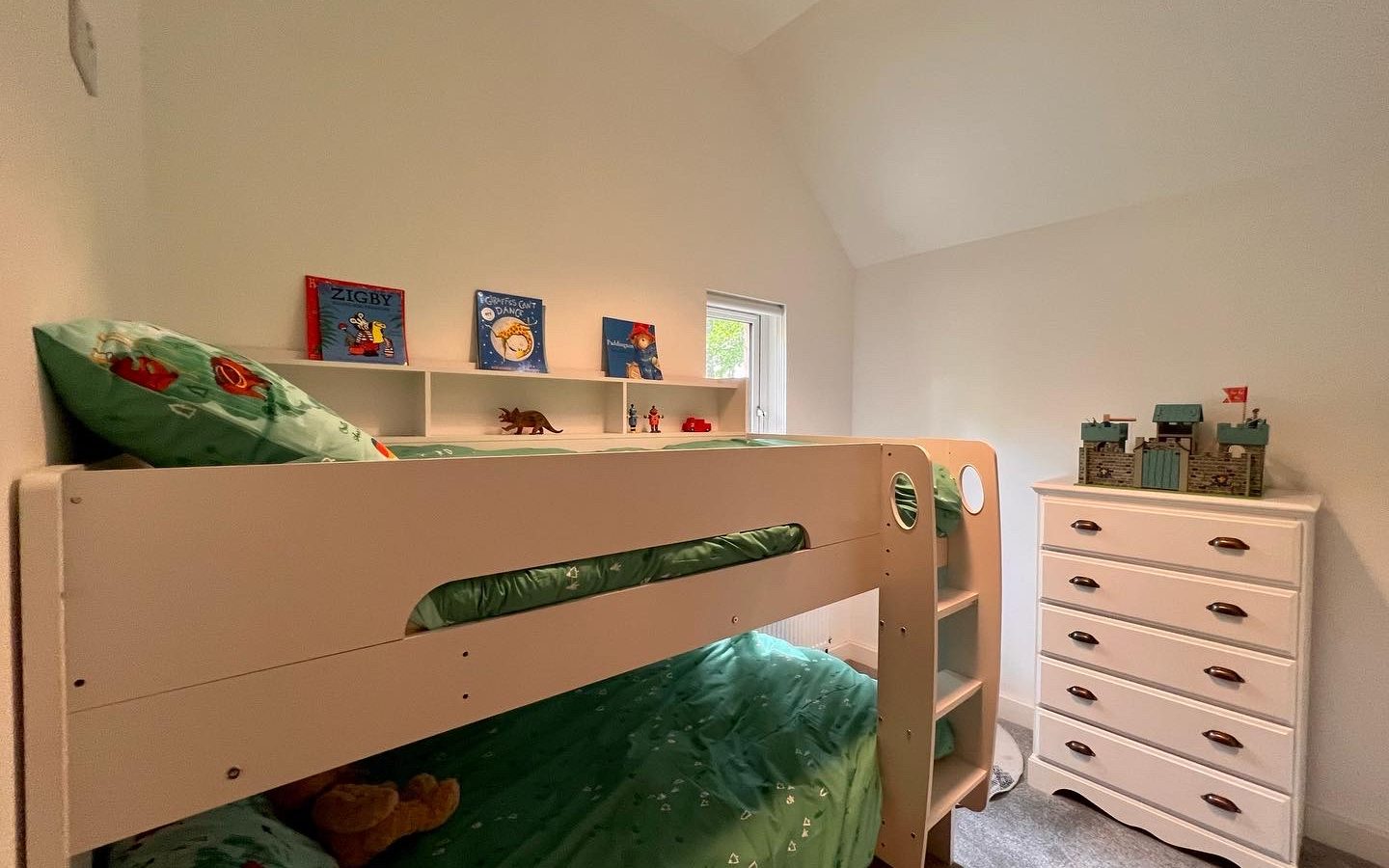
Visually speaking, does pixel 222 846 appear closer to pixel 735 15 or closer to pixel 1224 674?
pixel 1224 674

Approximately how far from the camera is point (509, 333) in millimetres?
1953

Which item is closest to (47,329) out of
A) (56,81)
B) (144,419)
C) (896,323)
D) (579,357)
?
(144,419)

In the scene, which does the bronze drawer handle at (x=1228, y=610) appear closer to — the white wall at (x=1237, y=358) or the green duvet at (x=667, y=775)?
the white wall at (x=1237, y=358)

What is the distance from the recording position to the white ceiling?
223cm

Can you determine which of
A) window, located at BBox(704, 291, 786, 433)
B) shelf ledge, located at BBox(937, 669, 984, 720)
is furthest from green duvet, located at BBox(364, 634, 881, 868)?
window, located at BBox(704, 291, 786, 433)

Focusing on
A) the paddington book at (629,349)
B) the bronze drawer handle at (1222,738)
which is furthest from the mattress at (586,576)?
the bronze drawer handle at (1222,738)

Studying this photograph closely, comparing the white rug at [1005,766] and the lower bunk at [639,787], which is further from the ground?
the lower bunk at [639,787]

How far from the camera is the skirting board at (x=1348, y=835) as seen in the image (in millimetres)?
1717

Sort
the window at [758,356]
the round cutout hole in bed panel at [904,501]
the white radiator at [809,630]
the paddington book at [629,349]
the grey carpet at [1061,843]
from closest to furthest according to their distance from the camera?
the round cutout hole in bed panel at [904,501] < the grey carpet at [1061,843] < the paddington book at [629,349] < the white radiator at [809,630] < the window at [758,356]

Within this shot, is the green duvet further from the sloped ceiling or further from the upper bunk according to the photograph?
the sloped ceiling

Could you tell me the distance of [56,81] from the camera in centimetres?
65

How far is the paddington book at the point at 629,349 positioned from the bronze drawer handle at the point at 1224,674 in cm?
216

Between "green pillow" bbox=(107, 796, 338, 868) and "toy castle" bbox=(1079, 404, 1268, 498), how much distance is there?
251 centimetres

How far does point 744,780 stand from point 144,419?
1.20 m
